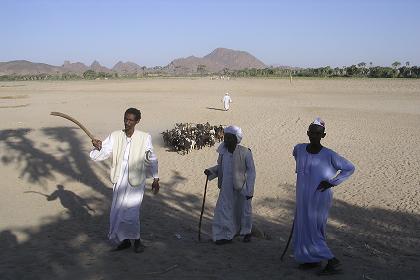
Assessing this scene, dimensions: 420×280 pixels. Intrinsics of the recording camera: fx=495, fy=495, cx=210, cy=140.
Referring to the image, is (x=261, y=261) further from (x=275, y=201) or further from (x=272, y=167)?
(x=272, y=167)

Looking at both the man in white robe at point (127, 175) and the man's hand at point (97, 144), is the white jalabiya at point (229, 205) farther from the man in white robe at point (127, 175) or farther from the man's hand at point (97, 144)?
the man's hand at point (97, 144)

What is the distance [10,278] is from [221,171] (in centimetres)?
270

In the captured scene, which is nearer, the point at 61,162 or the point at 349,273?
the point at 349,273

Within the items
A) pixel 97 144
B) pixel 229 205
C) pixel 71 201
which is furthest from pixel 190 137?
pixel 97 144

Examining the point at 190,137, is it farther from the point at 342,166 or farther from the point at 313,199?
the point at 342,166

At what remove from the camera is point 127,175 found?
5.81 m

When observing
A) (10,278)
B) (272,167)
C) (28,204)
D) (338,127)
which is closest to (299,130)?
(338,127)

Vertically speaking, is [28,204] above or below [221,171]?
below

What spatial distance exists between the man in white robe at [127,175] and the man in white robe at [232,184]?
90cm

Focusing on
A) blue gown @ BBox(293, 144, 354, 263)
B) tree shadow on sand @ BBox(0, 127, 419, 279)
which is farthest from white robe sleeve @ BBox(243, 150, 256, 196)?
blue gown @ BBox(293, 144, 354, 263)

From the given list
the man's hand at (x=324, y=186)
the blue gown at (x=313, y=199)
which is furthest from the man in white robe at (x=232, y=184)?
the man's hand at (x=324, y=186)

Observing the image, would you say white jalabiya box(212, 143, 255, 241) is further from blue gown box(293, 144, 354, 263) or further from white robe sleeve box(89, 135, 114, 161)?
white robe sleeve box(89, 135, 114, 161)

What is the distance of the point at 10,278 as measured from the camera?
5.09 metres

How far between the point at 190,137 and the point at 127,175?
8.25 m
